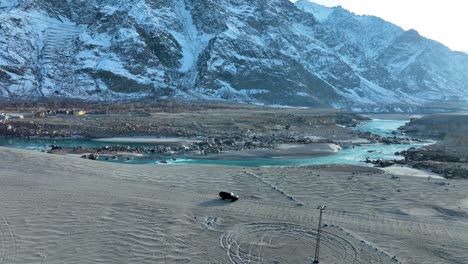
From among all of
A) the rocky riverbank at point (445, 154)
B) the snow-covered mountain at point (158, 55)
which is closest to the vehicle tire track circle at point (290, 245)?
the rocky riverbank at point (445, 154)

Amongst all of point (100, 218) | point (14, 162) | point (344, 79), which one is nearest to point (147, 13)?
point (344, 79)

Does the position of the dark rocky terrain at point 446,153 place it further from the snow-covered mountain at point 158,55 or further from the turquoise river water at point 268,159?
the snow-covered mountain at point 158,55

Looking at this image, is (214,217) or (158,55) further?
(158,55)

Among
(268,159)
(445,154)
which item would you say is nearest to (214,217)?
(268,159)

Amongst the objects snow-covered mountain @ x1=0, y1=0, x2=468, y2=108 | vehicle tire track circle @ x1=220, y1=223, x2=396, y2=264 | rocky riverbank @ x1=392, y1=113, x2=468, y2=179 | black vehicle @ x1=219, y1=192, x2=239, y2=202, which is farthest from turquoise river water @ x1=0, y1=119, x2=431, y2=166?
snow-covered mountain @ x1=0, y1=0, x2=468, y2=108

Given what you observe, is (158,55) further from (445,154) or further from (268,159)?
(445,154)

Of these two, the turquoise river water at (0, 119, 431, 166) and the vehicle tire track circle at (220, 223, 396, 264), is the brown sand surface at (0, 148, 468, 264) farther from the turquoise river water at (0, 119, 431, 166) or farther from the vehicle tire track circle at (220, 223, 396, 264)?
the turquoise river water at (0, 119, 431, 166)
